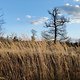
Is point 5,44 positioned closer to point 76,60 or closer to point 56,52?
point 56,52

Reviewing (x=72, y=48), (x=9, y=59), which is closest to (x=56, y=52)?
(x=72, y=48)

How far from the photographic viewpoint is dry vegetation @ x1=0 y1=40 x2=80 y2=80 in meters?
7.43

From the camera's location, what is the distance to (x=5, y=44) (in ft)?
29.2

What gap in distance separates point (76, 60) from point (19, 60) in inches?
68.8

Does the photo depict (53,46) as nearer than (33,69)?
No

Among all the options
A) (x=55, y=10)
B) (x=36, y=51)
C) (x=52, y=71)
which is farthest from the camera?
(x=55, y=10)

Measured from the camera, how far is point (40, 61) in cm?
773

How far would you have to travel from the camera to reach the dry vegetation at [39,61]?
743 cm

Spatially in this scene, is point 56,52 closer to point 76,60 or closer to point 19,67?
point 76,60

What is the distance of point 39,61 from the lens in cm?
776

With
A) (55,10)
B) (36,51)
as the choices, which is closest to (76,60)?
(36,51)

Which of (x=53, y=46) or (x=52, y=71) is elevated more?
Answer: (x=53, y=46)

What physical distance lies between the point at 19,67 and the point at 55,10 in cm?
4317

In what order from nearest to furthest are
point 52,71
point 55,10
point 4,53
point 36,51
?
point 52,71, point 36,51, point 4,53, point 55,10
